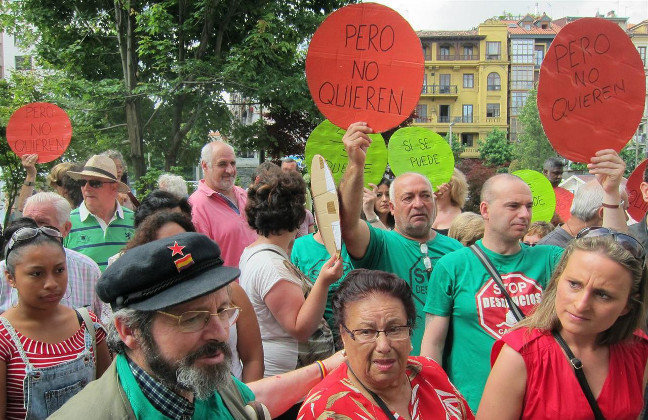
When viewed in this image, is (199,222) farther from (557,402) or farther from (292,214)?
(557,402)

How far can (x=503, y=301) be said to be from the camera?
10.2ft

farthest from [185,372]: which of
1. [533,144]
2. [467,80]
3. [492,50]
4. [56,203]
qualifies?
[492,50]

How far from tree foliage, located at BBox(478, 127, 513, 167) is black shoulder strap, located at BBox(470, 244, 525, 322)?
5874 centimetres

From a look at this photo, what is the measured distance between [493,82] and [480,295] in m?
77.1

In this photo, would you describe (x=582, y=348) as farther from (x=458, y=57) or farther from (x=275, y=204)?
(x=458, y=57)

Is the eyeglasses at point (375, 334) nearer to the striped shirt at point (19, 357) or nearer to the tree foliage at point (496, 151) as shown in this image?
the striped shirt at point (19, 357)

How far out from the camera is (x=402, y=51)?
3273mm

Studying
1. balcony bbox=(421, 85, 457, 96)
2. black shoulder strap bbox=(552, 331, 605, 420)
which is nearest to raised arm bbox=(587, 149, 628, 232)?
black shoulder strap bbox=(552, 331, 605, 420)

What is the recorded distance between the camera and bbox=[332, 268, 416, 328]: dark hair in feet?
7.47

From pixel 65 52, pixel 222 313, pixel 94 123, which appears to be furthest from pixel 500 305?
pixel 94 123

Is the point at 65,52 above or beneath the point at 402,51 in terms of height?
above

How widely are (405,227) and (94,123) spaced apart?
43.2 feet

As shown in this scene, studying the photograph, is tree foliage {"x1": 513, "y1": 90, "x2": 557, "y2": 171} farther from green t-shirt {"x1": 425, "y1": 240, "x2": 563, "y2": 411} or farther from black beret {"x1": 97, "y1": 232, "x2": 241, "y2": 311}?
black beret {"x1": 97, "y1": 232, "x2": 241, "y2": 311}

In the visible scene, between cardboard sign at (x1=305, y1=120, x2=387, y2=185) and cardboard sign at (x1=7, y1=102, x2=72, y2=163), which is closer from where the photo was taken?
cardboard sign at (x1=305, y1=120, x2=387, y2=185)
